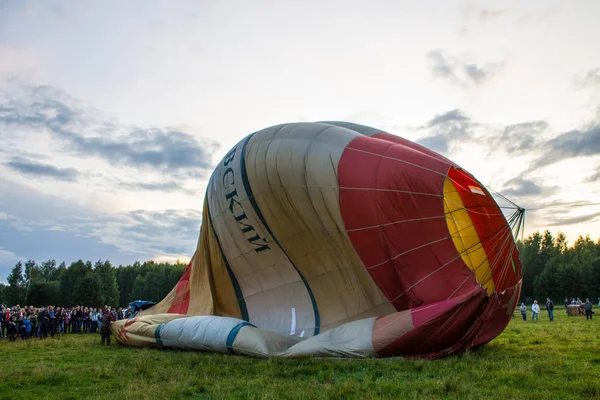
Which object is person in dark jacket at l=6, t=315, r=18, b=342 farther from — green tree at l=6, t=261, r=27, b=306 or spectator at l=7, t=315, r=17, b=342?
green tree at l=6, t=261, r=27, b=306

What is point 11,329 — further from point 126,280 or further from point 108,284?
point 126,280

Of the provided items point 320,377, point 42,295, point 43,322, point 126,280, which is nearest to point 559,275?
point 43,322

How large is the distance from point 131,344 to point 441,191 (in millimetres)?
8430

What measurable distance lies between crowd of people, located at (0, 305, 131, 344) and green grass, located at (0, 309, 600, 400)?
20.1 feet

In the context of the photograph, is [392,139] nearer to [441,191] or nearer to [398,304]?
[441,191]

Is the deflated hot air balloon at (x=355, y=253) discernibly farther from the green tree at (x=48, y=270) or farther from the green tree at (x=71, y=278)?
the green tree at (x=48, y=270)

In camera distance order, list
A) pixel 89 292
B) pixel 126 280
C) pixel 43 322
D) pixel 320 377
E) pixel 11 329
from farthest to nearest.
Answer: pixel 126 280 → pixel 89 292 → pixel 43 322 → pixel 11 329 → pixel 320 377

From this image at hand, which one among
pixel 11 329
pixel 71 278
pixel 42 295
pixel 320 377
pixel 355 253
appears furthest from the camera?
pixel 71 278

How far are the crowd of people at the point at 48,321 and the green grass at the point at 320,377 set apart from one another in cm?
614

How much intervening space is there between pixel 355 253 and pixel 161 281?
7592cm

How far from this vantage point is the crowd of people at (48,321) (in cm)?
1573

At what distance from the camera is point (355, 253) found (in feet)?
31.1

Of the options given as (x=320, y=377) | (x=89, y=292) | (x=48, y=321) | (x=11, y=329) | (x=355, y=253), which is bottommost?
(x=11, y=329)

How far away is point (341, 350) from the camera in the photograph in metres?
8.17
